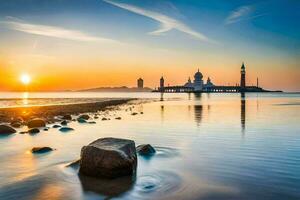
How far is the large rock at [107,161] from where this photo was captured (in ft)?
34.7

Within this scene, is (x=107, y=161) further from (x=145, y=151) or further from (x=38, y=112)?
(x=38, y=112)

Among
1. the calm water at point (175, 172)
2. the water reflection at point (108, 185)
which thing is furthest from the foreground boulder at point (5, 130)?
the water reflection at point (108, 185)

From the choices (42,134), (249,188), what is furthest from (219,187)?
(42,134)

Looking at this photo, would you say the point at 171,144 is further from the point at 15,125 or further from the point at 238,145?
the point at 15,125

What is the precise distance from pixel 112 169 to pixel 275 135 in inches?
586

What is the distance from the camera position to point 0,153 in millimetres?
15367

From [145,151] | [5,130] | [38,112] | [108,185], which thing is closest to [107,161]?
[108,185]

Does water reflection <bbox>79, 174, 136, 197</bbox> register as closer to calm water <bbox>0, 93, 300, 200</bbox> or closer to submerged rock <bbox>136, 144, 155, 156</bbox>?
calm water <bbox>0, 93, 300, 200</bbox>

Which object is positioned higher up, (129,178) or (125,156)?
(125,156)

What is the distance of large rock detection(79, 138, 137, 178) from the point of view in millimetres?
10578

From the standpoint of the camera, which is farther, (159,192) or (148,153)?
(148,153)

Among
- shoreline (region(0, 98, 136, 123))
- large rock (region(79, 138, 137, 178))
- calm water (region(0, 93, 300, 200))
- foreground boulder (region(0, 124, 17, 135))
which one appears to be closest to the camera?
calm water (region(0, 93, 300, 200))

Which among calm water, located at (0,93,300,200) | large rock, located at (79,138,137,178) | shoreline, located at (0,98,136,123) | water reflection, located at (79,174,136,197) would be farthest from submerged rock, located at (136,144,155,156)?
shoreline, located at (0,98,136,123)

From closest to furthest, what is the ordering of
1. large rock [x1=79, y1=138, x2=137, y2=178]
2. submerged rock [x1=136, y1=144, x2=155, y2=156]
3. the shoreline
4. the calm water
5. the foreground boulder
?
1. the calm water
2. large rock [x1=79, y1=138, x2=137, y2=178]
3. submerged rock [x1=136, y1=144, x2=155, y2=156]
4. the foreground boulder
5. the shoreline
